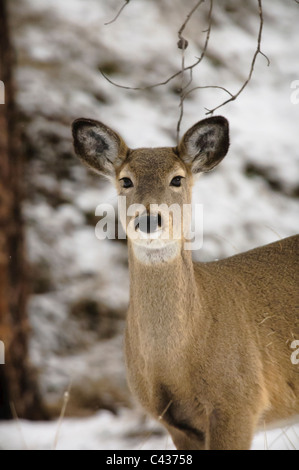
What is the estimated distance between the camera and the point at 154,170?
423 cm

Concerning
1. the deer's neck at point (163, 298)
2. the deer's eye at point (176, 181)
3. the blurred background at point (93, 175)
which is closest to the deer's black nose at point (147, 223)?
the deer's neck at point (163, 298)

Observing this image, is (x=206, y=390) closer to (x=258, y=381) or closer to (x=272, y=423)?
(x=258, y=381)

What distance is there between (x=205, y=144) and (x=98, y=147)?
0.71m

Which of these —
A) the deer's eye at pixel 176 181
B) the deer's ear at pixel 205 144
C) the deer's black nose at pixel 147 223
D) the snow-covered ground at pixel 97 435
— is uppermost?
the deer's ear at pixel 205 144

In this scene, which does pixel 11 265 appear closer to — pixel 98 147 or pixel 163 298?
pixel 98 147

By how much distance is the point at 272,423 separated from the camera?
14.7ft

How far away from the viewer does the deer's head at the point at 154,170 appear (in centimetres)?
394

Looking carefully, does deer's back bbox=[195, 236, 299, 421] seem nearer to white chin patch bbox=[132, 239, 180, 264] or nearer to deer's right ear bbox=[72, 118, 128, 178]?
white chin patch bbox=[132, 239, 180, 264]

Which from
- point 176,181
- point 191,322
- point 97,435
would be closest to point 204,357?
point 191,322

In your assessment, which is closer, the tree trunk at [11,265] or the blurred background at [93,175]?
the tree trunk at [11,265]

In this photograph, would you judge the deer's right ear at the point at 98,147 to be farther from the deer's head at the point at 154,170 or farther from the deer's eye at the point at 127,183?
the deer's eye at the point at 127,183

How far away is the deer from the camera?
13.0 ft

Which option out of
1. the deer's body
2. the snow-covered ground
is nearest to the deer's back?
the deer's body
